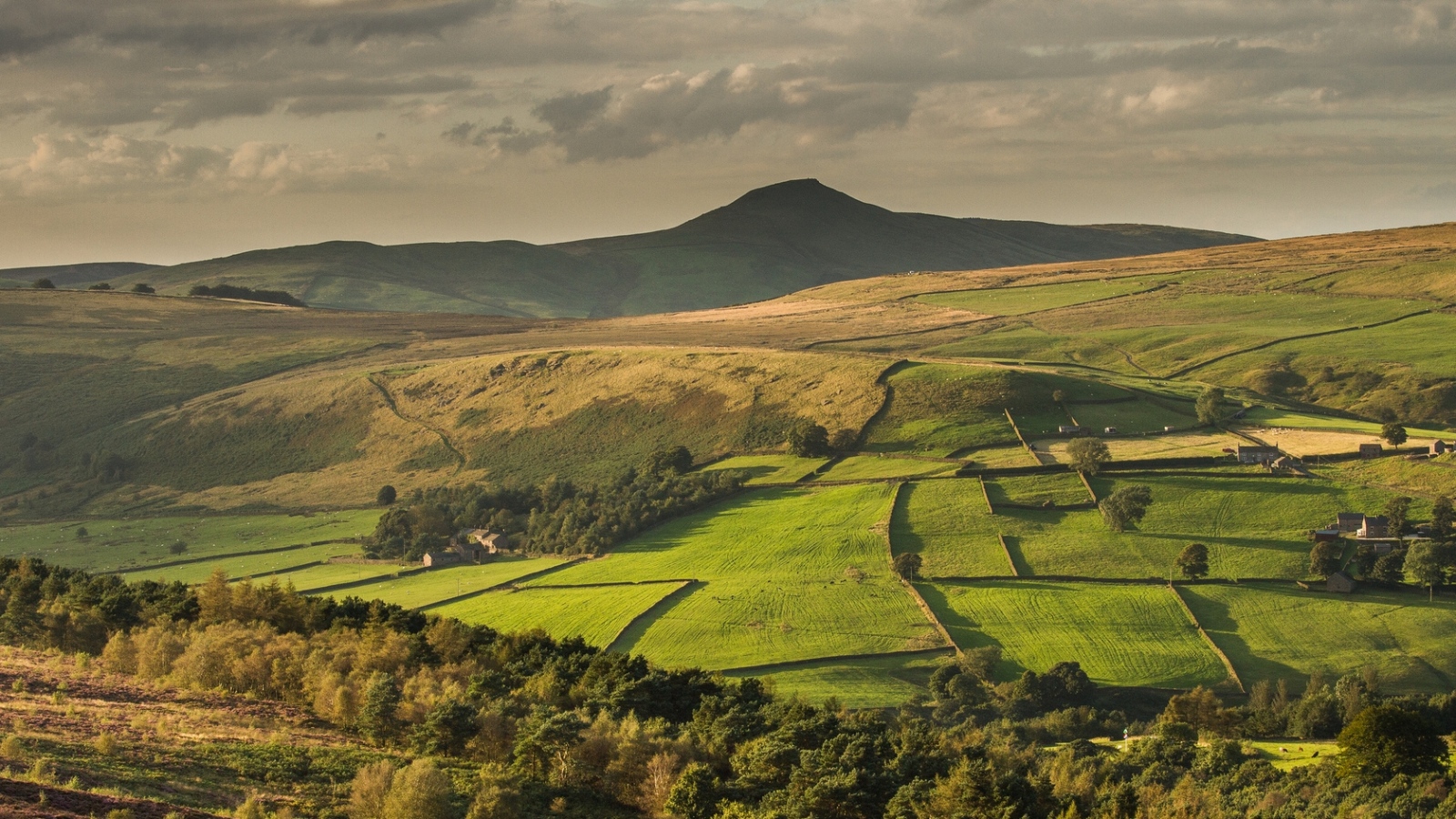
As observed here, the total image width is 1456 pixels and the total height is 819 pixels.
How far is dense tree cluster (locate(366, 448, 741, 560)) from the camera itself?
125 metres

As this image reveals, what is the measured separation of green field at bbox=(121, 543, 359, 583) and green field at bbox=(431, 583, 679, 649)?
A: 22.0m

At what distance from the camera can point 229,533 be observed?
141125 millimetres

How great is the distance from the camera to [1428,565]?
99.1m

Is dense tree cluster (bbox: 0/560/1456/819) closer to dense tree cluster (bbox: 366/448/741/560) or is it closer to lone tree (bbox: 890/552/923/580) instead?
lone tree (bbox: 890/552/923/580)

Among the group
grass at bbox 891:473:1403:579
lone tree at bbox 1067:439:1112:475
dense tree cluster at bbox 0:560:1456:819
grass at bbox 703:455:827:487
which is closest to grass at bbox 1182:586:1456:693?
dense tree cluster at bbox 0:560:1456:819

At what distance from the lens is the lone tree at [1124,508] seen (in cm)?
11119

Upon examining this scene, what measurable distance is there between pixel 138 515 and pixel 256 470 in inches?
684

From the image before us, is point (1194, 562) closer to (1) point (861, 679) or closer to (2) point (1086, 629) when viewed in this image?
(2) point (1086, 629)

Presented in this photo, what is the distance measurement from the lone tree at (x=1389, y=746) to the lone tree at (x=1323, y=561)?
1378 inches

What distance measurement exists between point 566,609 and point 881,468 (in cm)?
4032

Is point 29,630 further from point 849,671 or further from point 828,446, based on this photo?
point 828,446

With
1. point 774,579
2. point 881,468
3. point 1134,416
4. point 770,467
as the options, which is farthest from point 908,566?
point 1134,416

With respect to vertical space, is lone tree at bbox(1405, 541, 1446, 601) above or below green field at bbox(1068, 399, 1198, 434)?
below

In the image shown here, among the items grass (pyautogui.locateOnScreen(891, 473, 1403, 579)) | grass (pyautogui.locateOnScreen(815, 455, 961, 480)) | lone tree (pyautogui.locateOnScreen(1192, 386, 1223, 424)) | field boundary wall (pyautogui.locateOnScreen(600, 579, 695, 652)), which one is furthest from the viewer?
lone tree (pyautogui.locateOnScreen(1192, 386, 1223, 424))
